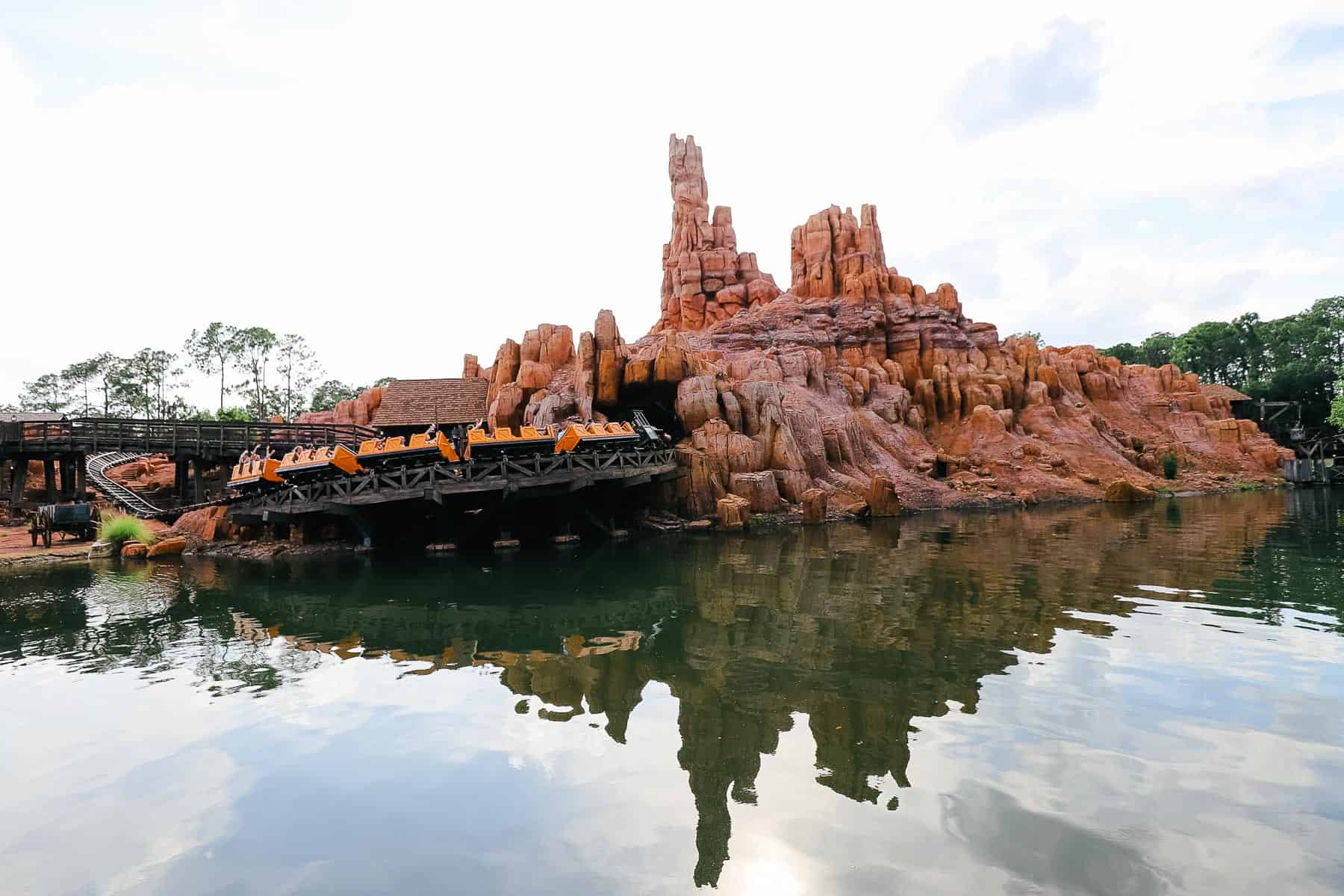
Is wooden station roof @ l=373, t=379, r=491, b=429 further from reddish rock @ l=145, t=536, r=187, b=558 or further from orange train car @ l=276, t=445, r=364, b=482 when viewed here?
reddish rock @ l=145, t=536, r=187, b=558

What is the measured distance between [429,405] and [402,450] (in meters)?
12.8

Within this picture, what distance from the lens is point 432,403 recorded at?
35438mm

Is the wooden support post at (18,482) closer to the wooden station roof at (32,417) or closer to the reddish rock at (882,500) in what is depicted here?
the wooden station roof at (32,417)

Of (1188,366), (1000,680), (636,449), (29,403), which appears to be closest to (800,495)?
(636,449)

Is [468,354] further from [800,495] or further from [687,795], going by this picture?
[687,795]

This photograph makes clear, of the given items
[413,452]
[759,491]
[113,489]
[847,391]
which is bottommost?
[759,491]

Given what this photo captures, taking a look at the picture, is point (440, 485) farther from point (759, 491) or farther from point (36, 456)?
point (36, 456)

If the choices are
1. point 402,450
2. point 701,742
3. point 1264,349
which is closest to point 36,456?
point 402,450

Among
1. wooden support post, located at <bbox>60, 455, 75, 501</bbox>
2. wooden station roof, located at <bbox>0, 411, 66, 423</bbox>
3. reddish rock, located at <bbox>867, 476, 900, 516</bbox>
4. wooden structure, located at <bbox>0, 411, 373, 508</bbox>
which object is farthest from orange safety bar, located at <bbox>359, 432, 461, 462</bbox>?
wooden station roof, located at <bbox>0, 411, 66, 423</bbox>

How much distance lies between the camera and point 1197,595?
12.7m

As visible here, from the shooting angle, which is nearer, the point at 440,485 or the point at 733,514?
the point at 440,485

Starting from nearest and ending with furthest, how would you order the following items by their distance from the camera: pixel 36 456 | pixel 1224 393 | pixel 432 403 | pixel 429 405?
1. pixel 36 456
2. pixel 429 405
3. pixel 432 403
4. pixel 1224 393

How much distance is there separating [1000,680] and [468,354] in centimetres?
4050

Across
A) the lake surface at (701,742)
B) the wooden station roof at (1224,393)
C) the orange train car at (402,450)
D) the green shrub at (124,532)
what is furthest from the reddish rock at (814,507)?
the wooden station roof at (1224,393)
